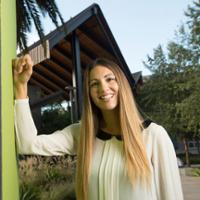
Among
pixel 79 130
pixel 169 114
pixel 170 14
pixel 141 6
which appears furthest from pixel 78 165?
pixel 170 14

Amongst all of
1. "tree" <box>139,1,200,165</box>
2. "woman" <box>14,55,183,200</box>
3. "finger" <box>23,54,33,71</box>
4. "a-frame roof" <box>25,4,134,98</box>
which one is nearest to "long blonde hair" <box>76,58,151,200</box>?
"woman" <box>14,55,183,200</box>

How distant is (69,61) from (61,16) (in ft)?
18.8

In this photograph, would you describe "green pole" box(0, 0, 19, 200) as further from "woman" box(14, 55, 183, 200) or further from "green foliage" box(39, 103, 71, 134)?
"green foliage" box(39, 103, 71, 134)

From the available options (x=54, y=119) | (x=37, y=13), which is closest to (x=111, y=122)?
(x=37, y=13)

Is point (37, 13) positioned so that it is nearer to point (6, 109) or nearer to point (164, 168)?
point (164, 168)

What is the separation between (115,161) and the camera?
1335 mm

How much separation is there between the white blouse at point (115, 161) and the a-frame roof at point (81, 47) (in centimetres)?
634

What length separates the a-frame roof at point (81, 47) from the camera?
8766 millimetres

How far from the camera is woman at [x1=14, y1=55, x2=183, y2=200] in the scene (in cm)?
127

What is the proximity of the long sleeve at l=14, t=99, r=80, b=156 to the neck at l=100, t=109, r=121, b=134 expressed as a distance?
125 mm

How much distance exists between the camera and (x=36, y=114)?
11.6 metres

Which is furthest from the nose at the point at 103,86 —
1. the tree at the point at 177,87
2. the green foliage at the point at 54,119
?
the tree at the point at 177,87

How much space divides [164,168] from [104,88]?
0.37 meters

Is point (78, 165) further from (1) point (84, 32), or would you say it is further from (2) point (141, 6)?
(2) point (141, 6)
